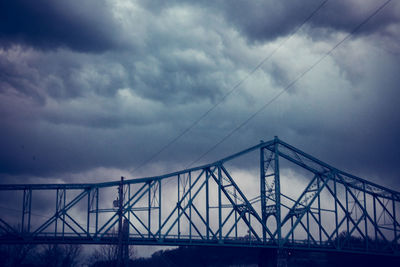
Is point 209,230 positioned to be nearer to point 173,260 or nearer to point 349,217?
point 349,217

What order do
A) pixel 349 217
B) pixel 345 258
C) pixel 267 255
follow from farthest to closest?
pixel 345 258 < pixel 349 217 < pixel 267 255

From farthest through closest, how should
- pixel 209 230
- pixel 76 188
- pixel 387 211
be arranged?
pixel 387 211
pixel 209 230
pixel 76 188

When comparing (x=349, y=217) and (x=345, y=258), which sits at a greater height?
(x=349, y=217)

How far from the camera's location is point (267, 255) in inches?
3253

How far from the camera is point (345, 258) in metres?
113

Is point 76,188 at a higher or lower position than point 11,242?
higher

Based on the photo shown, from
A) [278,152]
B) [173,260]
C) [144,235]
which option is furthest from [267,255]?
[173,260]

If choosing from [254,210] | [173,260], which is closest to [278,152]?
[254,210]

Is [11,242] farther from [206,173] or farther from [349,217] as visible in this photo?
[349,217]

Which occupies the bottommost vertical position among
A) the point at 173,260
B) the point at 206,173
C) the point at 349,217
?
the point at 173,260

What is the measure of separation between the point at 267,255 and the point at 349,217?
19556 millimetres

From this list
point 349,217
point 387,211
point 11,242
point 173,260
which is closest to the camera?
point 11,242

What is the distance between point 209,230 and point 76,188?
22144mm

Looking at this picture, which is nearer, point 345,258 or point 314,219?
point 314,219
